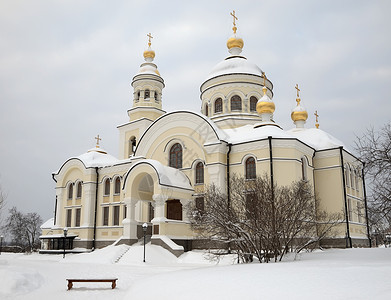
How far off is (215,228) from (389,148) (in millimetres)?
6564

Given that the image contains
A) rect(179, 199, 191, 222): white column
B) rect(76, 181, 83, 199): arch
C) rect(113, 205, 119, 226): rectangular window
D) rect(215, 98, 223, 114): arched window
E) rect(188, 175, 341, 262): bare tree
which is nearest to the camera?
rect(188, 175, 341, 262): bare tree

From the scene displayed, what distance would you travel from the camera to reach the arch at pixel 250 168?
69.7 feet

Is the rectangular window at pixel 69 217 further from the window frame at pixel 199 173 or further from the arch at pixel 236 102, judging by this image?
the arch at pixel 236 102

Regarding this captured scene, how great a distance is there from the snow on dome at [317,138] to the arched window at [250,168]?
3.53 metres

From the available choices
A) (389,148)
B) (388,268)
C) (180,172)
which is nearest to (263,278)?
(388,268)

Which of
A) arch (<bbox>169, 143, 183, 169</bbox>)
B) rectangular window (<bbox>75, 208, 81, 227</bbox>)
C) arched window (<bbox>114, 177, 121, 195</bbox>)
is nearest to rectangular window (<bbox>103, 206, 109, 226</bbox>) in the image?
arched window (<bbox>114, 177, 121, 195</bbox>)

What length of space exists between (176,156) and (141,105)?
8.43 m

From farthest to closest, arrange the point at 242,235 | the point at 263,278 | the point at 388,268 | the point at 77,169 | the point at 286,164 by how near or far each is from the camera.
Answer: the point at 77,169 < the point at 286,164 < the point at 242,235 < the point at 388,268 < the point at 263,278

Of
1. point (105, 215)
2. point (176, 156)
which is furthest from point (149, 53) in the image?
point (105, 215)

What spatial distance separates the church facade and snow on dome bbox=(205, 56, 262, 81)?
0.25ft

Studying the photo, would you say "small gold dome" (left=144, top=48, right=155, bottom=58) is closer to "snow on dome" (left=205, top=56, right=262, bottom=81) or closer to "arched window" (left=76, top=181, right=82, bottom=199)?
"snow on dome" (left=205, top=56, right=262, bottom=81)

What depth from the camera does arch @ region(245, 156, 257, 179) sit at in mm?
21250

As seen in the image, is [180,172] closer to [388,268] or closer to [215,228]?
[215,228]

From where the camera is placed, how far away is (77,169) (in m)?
29.8
